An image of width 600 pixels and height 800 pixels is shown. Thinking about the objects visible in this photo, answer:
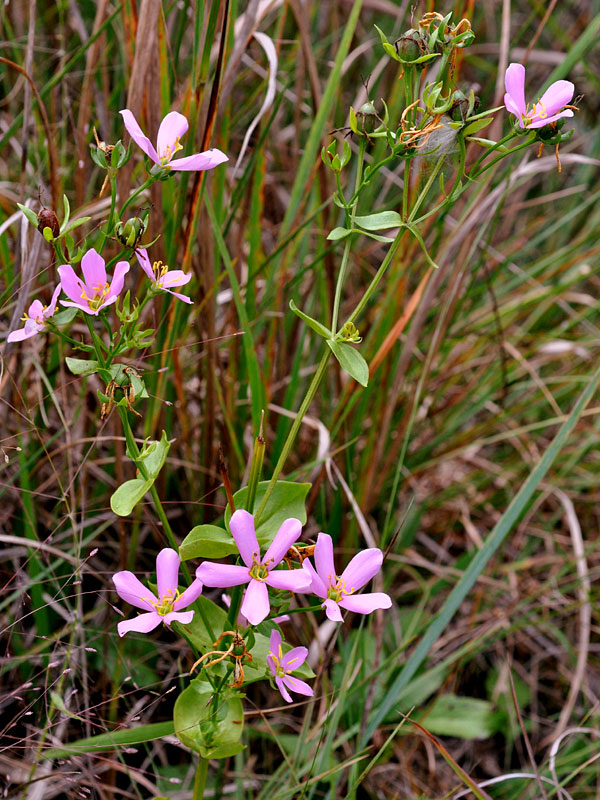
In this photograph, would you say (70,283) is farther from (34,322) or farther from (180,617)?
(180,617)

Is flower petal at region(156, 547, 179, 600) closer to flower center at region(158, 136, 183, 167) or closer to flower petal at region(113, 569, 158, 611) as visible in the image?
flower petal at region(113, 569, 158, 611)

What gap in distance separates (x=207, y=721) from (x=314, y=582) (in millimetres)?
334

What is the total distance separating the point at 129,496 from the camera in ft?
3.23

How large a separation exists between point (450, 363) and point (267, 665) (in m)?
1.30

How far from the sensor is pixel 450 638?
1765 mm

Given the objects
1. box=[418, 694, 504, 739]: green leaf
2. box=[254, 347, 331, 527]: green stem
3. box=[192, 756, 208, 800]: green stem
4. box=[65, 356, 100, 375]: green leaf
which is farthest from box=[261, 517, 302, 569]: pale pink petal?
box=[418, 694, 504, 739]: green leaf

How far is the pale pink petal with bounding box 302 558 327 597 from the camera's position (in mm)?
879

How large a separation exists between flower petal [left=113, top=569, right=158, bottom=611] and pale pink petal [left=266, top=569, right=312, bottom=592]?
0.59 feet

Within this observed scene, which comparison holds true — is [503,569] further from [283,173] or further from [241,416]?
[283,173]

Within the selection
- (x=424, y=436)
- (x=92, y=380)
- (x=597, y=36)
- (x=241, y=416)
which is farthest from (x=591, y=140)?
(x=92, y=380)

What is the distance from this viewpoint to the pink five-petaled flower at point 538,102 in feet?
3.02

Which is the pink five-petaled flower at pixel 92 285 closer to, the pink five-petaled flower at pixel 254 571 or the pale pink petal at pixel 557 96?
the pink five-petaled flower at pixel 254 571

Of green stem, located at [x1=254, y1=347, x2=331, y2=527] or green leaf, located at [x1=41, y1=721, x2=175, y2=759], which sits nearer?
green stem, located at [x1=254, y1=347, x2=331, y2=527]

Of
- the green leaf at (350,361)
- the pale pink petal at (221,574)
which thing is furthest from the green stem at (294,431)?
the pale pink petal at (221,574)
